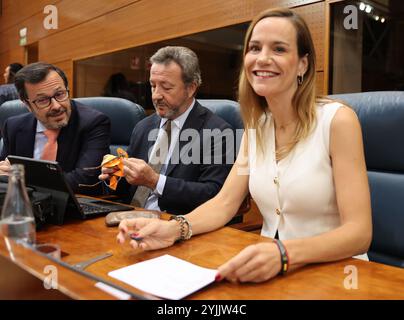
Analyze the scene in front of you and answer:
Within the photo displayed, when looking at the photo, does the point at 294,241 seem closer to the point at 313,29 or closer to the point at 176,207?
the point at 176,207

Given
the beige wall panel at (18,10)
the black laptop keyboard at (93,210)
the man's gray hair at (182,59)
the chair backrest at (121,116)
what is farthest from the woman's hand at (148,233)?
Result: the beige wall panel at (18,10)

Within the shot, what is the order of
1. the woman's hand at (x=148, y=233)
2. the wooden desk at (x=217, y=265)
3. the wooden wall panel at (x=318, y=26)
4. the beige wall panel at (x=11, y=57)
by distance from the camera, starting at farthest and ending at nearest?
the beige wall panel at (x=11, y=57), the wooden wall panel at (x=318, y=26), the woman's hand at (x=148, y=233), the wooden desk at (x=217, y=265)

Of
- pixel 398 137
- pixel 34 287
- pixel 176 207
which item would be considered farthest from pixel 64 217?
pixel 398 137

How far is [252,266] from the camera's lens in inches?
31.9

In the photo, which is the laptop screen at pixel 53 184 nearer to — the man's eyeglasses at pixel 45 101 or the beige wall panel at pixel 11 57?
the man's eyeglasses at pixel 45 101

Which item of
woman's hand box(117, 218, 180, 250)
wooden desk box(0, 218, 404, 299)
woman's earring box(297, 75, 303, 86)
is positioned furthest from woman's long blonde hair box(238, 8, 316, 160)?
woman's hand box(117, 218, 180, 250)

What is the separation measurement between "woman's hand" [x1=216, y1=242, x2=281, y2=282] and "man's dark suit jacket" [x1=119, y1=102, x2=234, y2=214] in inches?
33.5

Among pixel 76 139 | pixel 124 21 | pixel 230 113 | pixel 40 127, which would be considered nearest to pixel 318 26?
pixel 230 113

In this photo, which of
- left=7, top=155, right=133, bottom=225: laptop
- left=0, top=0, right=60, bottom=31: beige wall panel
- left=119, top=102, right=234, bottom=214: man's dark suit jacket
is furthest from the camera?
left=0, top=0, right=60, bottom=31: beige wall panel

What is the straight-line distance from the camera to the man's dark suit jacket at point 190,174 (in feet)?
5.47

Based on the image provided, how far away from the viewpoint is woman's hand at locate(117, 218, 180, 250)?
3.30 ft

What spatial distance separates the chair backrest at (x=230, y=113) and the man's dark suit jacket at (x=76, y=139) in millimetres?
594

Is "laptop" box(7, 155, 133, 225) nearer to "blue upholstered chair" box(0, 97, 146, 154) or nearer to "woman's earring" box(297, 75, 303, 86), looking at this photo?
"woman's earring" box(297, 75, 303, 86)
